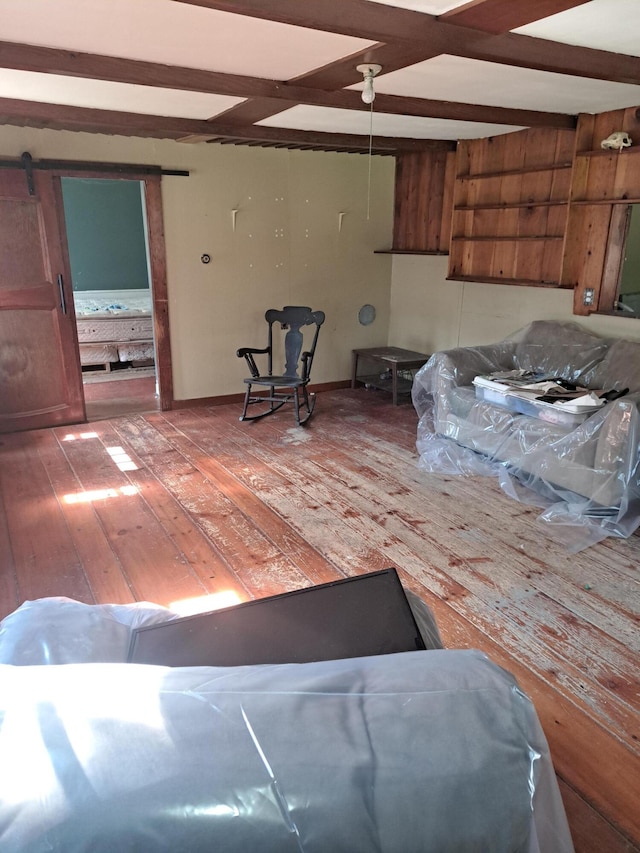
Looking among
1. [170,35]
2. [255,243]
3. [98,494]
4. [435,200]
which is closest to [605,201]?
[435,200]

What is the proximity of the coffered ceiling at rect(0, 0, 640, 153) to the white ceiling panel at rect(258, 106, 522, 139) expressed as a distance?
5cm

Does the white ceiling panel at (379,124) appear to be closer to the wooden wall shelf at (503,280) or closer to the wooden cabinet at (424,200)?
the wooden cabinet at (424,200)

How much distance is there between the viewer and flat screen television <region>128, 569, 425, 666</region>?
46.8 inches

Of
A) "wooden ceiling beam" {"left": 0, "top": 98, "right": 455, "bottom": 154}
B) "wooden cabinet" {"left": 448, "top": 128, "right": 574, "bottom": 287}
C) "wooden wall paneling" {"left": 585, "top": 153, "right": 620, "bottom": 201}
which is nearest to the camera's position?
"wooden ceiling beam" {"left": 0, "top": 98, "right": 455, "bottom": 154}

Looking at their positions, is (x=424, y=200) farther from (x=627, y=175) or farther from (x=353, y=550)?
(x=353, y=550)

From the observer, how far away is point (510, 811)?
0.68 meters

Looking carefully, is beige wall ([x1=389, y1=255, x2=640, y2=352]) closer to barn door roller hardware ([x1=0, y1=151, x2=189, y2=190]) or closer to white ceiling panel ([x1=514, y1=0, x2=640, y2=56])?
white ceiling panel ([x1=514, y1=0, x2=640, y2=56])

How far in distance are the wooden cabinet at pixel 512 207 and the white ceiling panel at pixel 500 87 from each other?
0.62 metres

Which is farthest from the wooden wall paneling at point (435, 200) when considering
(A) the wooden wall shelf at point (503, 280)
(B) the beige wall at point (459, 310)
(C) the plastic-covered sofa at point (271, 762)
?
(C) the plastic-covered sofa at point (271, 762)

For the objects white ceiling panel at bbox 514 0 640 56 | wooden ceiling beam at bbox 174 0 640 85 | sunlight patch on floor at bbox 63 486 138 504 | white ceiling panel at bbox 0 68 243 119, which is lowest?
sunlight patch on floor at bbox 63 486 138 504

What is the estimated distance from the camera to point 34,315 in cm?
454

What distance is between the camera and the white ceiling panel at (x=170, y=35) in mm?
1928

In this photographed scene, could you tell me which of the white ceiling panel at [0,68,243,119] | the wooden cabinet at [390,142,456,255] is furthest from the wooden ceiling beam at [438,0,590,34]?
the wooden cabinet at [390,142,456,255]

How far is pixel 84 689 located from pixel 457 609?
1.92 metres
